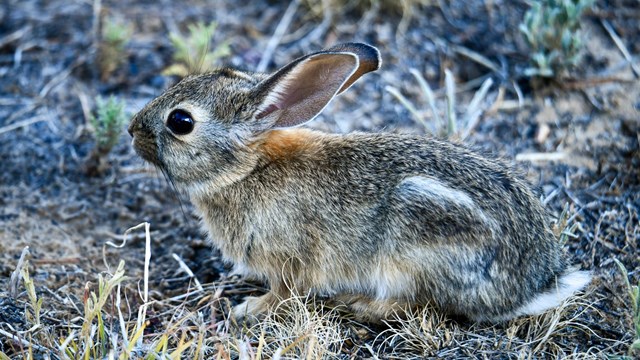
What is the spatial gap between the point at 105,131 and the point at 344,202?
2007 mm

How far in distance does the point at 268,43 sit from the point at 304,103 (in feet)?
8.78

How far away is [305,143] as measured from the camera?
15.2 feet

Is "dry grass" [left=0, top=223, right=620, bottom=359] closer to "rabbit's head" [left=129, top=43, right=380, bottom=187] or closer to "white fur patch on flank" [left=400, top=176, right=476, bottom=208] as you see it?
"rabbit's head" [left=129, top=43, right=380, bottom=187]

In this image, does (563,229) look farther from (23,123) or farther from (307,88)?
(23,123)

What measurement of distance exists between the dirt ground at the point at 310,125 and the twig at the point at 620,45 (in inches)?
1.3

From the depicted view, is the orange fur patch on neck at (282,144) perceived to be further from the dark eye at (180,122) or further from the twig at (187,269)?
the twig at (187,269)

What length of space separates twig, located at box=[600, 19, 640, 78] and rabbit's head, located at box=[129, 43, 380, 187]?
3.08 m

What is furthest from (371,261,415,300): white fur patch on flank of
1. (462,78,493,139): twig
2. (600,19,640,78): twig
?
(600,19,640,78): twig

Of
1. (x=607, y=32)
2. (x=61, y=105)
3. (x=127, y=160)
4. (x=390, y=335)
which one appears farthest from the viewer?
(x=607, y=32)

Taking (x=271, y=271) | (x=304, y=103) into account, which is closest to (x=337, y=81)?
(x=304, y=103)

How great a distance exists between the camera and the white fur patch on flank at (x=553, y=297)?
14.0ft

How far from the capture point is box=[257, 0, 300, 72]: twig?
674 cm

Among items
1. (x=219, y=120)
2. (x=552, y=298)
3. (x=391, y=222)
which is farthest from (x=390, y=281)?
(x=219, y=120)

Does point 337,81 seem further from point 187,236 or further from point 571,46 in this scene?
point 571,46
